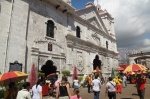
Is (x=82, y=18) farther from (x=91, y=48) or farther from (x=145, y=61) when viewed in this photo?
(x=145, y=61)

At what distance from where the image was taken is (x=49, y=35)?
1652 centimetres

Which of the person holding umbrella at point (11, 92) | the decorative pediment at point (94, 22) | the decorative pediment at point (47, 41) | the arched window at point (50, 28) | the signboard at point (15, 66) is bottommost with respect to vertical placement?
the person holding umbrella at point (11, 92)

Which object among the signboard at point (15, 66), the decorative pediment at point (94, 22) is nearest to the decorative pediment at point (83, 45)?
the decorative pediment at point (94, 22)

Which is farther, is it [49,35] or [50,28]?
[50,28]

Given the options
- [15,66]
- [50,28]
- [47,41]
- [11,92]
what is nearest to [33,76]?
[15,66]

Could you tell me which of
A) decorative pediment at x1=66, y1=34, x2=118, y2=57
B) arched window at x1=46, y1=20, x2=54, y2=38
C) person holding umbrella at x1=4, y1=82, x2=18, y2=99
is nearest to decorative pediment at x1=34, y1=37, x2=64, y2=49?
arched window at x1=46, y1=20, x2=54, y2=38

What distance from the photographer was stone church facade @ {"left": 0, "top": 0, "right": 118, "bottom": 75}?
12.3 meters

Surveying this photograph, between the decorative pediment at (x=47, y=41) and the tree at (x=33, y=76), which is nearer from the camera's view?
the tree at (x=33, y=76)

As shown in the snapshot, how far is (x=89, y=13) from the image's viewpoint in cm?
2509

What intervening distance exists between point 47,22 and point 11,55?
5845 mm

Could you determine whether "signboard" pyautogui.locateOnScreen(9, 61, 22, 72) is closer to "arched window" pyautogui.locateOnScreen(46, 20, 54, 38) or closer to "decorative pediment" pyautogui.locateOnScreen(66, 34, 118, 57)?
"arched window" pyautogui.locateOnScreen(46, 20, 54, 38)

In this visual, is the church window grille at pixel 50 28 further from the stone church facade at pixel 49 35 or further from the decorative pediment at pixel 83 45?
the decorative pediment at pixel 83 45

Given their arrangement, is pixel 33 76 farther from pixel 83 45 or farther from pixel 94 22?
pixel 94 22

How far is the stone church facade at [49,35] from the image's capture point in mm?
12273
